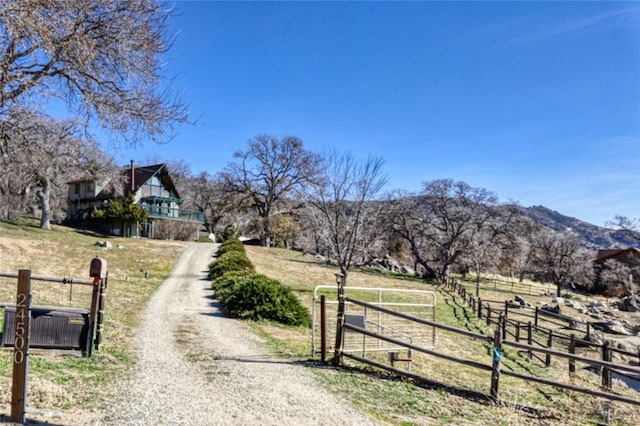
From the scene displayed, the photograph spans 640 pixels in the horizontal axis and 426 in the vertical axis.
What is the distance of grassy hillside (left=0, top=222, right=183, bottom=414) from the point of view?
220 inches

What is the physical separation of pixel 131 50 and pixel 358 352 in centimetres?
806

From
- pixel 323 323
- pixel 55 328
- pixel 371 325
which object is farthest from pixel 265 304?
pixel 55 328

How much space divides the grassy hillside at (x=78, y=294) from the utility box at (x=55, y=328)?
197 millimetres

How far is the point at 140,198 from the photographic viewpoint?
46469 millimetres

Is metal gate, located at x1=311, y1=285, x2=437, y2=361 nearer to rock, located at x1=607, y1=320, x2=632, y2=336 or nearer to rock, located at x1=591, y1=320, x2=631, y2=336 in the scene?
rock, located at x1=591, y1=320, x2=631, y2=336

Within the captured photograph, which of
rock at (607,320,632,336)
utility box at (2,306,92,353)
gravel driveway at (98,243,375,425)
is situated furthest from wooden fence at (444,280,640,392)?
utility box at (2,306,92,353)

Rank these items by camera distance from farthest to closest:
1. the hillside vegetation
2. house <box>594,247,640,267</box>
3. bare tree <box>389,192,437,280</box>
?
house <box>594,247,640,267</box>
bare tree <box>389,192,437,280</box>
the hillside vegetation

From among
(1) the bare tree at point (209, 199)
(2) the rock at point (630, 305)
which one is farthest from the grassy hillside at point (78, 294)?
(2) the rock at point (630, 305)

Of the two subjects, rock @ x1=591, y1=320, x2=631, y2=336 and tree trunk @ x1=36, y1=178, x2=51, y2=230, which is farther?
tree trunk @ x1=36, y1=178, x2=51, y2=230

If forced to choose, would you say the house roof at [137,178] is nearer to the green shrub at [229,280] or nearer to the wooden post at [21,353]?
the green shrub at [229,280]

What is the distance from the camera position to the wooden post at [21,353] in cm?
443

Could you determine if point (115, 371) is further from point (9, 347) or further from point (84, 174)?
point (84, 174)

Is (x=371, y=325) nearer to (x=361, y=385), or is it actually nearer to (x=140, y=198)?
(x=361, y=385)

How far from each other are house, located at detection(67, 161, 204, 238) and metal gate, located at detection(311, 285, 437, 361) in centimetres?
2801
